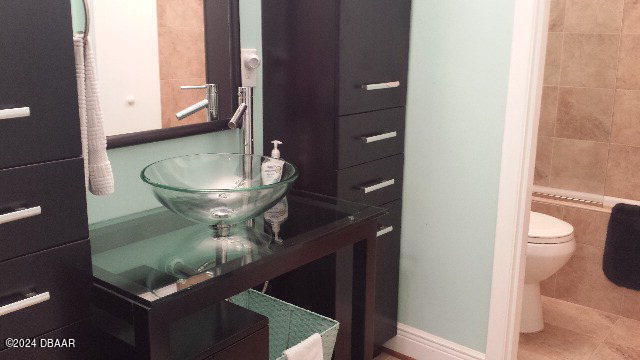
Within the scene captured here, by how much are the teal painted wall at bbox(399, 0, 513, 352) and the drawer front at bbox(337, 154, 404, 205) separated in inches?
2.5

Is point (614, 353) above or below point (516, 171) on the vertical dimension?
below

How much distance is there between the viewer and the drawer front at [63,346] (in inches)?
45.1

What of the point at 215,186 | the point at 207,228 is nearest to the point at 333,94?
the point at 215,186

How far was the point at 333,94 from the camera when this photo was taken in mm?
1890

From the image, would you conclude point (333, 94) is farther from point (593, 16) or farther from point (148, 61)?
point (593, 16)

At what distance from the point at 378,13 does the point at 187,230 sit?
90cm

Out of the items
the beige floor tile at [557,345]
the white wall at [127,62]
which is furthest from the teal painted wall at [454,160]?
the white wall at [127,62]

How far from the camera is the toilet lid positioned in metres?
2.58

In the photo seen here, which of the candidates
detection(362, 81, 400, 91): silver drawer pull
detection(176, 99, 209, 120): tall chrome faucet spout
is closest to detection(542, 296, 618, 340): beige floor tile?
detection(362, 81, 400, 91): silver drawer pull

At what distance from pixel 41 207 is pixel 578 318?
2.45 meters

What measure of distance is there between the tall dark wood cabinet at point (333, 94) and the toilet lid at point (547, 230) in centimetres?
80

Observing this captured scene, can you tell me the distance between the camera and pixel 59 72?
1111mm

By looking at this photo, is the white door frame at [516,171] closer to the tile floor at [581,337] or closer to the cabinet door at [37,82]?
the tile floor at [581,337]

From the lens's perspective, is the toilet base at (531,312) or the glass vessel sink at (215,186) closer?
the glass vessel sink at (215,186)
